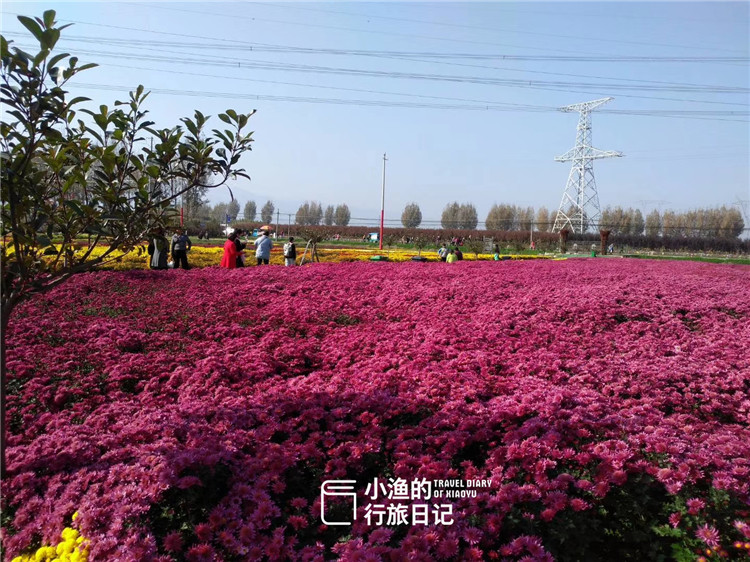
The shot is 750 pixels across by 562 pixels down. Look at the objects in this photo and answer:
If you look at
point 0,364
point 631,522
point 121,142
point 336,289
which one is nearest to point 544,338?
point 631,522

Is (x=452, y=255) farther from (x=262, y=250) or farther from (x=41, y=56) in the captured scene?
(x=41, y=56)

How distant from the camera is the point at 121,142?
8.98 feet

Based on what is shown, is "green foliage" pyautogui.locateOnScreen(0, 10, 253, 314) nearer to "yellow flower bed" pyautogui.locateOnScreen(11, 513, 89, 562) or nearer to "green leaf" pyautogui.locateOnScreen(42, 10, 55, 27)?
"green leaf" pyautogui.locateOnScreen(42, 10, 55, 27)

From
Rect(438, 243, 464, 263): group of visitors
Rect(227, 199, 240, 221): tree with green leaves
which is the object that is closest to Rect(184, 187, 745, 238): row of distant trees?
Rect(227, 199, 240, 221): tree with green leaves

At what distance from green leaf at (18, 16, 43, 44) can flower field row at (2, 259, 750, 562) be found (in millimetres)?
1924

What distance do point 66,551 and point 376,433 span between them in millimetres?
1524

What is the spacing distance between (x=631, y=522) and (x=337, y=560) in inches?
53.5

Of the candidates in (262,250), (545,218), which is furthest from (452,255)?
(545,218)

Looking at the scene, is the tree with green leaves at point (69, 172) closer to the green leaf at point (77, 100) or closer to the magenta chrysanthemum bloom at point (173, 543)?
the green leaf at point (77, 100)

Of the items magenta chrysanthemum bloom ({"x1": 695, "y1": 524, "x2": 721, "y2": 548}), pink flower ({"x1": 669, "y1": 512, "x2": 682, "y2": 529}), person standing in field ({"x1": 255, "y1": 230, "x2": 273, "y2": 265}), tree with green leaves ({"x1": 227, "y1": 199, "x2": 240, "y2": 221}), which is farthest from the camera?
tree with green leaves ({"x1": 227, "y1": 199, "x2": 240, "y2": 221})

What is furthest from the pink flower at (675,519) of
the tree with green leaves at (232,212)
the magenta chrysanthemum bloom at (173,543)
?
the tree with green leaves at (232,212)

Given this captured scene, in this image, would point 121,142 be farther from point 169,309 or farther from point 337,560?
point 169,309

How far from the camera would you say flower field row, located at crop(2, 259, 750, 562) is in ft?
7.31

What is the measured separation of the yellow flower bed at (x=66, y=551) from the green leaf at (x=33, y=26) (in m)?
2.02
